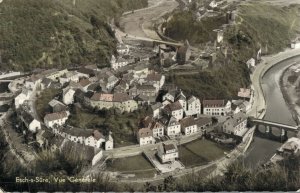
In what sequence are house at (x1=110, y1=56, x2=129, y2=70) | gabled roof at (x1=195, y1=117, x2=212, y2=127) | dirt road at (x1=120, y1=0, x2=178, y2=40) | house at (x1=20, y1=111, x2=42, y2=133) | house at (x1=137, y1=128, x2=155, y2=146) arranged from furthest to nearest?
dirt road at (x1=120, y1=0, x2=178, y2=40) < house at (x1=110, y1=56, x2=129, y2=70) < gabled roof at (x1=195, y1=117, x2=212, y2=127) < house at (x1=20, y1=111, x2=42, y2=133) < house at (x1=137, y1=128, x2=155, y2=146)

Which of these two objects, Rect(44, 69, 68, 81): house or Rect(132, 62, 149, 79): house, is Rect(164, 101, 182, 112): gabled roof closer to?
Rect(132, 62, 149, 79): house

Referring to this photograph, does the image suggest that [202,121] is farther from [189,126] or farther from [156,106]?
[156,106]

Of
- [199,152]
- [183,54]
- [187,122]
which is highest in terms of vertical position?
[183,54]

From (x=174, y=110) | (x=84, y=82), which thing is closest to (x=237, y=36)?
(x=174, y=110)

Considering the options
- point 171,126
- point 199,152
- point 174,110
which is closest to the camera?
point 199,152

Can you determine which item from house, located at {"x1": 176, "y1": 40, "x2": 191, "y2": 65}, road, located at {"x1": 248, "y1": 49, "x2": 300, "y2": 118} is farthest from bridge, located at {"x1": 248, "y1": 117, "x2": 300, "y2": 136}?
house, located at {"x1": 176, "y1": 40, "x2": 191, "y2": 65}

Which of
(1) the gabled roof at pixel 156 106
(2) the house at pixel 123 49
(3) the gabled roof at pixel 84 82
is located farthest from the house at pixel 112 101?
(2) the house at pixel 123 49

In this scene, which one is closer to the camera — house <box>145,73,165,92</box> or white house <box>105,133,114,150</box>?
white house <box>105,133,114,150</box>
